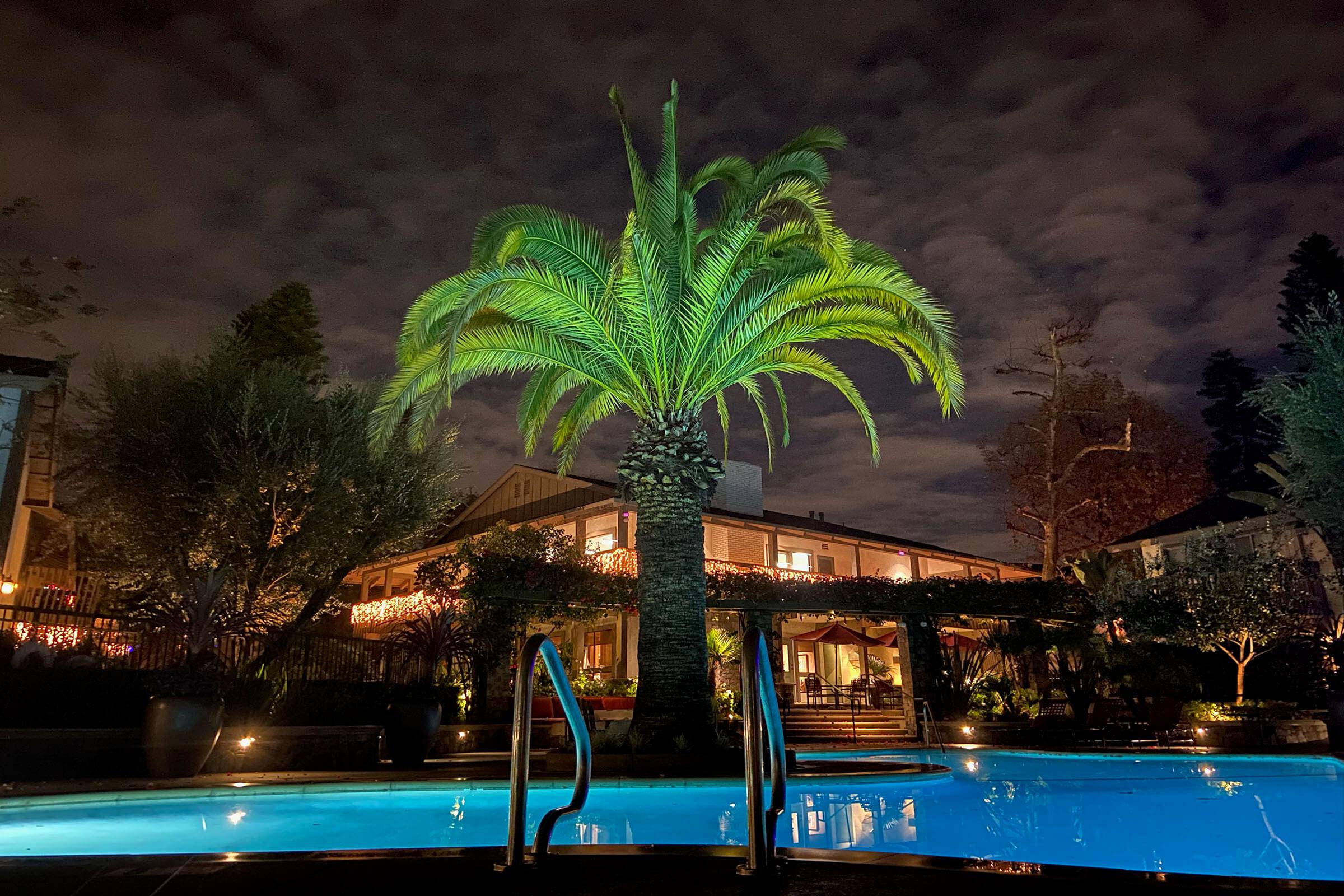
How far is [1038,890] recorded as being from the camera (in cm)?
328

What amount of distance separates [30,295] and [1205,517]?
36.4m

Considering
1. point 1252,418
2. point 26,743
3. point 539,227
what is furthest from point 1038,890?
point 1252,418

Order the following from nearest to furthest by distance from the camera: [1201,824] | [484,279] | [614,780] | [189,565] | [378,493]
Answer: [1201,824] < [614,780] < [484,279] < [189,565] < [378,493]

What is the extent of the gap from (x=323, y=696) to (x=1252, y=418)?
55755 millimetres

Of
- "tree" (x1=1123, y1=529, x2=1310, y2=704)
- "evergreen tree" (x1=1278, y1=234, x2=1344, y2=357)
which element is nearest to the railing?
"tree" (x1=1123, y1=529, x2=1310, y2=704)

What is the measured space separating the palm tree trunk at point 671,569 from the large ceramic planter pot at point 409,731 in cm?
352

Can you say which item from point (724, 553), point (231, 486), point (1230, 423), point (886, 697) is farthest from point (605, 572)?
point (1230, 423)

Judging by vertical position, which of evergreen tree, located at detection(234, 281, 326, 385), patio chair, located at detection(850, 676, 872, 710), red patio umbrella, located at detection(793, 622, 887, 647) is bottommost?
patio chair, located at detection(850, 676, 872, 710)

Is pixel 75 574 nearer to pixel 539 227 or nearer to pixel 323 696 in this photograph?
pixel 323 696

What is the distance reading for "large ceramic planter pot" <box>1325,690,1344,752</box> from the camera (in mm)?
13047

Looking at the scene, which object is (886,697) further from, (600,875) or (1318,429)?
(600,875)

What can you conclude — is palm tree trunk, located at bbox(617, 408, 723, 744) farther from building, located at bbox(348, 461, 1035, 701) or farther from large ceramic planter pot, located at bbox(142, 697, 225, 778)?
building, located at bbox(348, 461, 1035, 701)

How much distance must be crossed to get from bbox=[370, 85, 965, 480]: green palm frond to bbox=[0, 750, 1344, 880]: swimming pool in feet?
18.1

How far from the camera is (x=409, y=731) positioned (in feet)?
43.2
